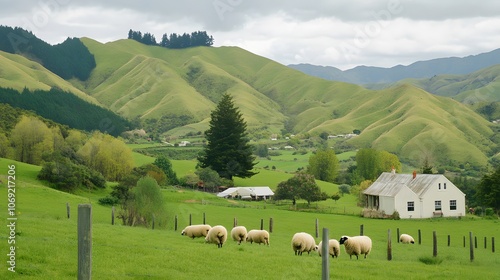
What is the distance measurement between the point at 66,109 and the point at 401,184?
136 metres

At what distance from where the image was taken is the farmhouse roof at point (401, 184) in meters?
64.6

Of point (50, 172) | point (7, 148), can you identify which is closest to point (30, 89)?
point (7, 148)

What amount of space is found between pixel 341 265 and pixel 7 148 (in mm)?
69999

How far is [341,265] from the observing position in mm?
19297

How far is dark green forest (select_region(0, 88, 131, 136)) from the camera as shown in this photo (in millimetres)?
164125

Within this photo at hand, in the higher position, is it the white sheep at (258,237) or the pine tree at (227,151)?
the pine tree at (227,151)

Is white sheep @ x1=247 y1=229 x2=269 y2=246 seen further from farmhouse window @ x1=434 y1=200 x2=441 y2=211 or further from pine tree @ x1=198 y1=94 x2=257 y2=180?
pine tree @ x1=198 y1=94 x2=257 y2=180

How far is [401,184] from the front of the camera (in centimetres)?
6450

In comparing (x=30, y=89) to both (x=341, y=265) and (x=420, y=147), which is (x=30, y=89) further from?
(x=341, y=265)

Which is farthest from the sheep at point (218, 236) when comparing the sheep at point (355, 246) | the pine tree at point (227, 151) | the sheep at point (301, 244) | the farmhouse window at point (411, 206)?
the pine tree at point (227, 151)

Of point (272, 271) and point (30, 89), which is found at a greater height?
point (30, 89)

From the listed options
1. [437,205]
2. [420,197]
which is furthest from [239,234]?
[437,205]

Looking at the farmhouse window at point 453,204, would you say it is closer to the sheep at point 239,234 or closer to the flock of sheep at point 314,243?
the flock of sheep at point 314,243

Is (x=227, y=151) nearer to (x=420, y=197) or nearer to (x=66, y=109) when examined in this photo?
(x=420, y=197)
